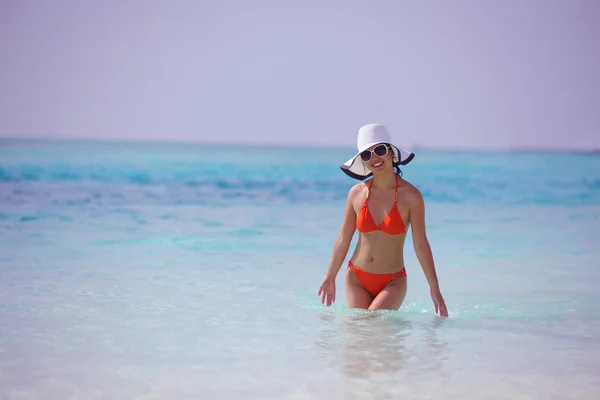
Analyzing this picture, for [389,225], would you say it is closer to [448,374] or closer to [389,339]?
[389,339]

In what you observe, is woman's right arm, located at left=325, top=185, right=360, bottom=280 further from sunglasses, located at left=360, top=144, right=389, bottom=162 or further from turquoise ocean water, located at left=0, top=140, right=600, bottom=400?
turquoise ocean water, located at left=0, top=140, right=600, bottom=400

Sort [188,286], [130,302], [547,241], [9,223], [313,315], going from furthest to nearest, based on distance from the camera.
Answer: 1. [9,223]
2. [547,241]
3. [188,286]
4. [130,302]
5. [313,315]

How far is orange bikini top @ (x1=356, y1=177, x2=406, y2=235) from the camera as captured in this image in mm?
5008

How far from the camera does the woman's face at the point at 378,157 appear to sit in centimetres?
493

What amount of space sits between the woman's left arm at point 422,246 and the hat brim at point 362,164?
0.20 meters

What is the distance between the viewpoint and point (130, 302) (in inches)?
233

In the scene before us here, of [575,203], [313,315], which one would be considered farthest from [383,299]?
[575,203]

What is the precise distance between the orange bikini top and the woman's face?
0.15m

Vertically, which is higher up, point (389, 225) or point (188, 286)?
point (389, 225)

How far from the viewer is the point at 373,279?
5.16 metres

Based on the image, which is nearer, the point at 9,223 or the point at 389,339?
the point at 389,339

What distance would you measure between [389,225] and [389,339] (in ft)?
2.23

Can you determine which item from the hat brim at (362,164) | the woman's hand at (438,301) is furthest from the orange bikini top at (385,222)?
the woman's hand at (438,301)

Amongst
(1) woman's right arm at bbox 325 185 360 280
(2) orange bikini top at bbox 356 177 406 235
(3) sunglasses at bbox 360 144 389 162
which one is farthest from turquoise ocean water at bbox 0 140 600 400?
(3) sunglasses at bbox 360 144 389 162
